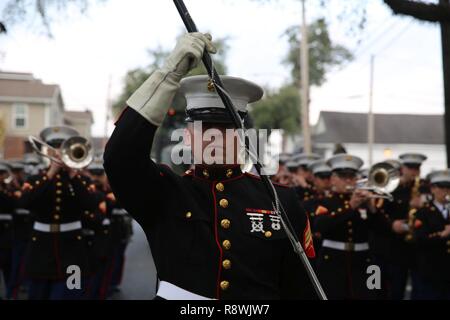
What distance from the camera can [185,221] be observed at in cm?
296

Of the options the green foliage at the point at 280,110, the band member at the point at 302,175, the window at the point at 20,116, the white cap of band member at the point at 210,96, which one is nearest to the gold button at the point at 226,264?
the white cap of band member at the point at 210,96

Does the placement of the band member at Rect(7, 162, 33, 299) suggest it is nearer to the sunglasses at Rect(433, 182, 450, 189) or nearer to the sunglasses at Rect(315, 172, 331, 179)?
the sunglasses at Rect(315, 172, 331, 179)

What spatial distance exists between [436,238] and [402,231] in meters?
0.87

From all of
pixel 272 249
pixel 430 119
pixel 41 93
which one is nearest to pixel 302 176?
pixel 272 249

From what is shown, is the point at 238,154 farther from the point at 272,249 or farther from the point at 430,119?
the point at 430,119

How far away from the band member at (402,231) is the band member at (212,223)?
5.73 meters

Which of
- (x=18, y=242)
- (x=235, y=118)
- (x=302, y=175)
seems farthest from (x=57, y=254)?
(x=302, y=175)

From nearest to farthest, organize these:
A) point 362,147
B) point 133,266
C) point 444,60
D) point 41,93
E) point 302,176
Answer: point 444,60
point 302,176
point 133,266
point 41,93
point 362,147

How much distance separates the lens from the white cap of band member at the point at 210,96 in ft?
9.70

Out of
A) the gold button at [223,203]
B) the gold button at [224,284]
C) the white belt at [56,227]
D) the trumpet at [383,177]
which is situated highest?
the trumpet at [383,177]

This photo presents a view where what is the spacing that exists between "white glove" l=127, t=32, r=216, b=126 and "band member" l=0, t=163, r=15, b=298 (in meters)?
7.58

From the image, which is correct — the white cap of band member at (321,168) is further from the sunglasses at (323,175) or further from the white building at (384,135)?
the white building at (384,135)

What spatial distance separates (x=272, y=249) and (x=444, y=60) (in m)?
2.77
